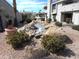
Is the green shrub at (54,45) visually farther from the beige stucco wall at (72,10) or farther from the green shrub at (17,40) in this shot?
the beige stucco wall at (72,10)

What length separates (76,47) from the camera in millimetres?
9484

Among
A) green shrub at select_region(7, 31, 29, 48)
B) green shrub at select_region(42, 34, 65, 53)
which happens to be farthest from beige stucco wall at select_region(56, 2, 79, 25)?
green shrub at select_region(42, 34, 65, 53)

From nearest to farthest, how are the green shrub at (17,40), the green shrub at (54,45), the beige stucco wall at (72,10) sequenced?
the green shrub at (54,45) → the green shrub at (17,40) → the beige stucco wall at (72,10)

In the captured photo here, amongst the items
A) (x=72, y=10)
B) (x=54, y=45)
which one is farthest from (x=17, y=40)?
(x=72, y=10)

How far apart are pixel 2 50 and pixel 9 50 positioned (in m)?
0.54

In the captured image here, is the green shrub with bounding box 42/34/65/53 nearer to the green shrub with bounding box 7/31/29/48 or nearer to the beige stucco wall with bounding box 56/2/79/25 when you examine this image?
the green shrub with bounding box 7/31/29/48

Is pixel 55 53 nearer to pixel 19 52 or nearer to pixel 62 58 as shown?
pixel 62 58

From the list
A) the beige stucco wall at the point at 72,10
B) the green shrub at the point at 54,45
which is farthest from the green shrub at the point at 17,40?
the beige stucco wall at the point at 72,10

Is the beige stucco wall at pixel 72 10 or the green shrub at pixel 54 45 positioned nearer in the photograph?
the green shrub at pixel 54 45

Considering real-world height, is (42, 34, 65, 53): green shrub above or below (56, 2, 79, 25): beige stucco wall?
below

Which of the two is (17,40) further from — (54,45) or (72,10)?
(72,10)

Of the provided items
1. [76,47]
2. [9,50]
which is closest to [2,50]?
[9,50]

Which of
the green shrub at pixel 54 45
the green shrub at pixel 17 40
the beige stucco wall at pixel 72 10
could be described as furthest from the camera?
the beige stucco wall at pixel 72 10

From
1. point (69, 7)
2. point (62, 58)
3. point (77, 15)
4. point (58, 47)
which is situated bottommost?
point (62, 58)
